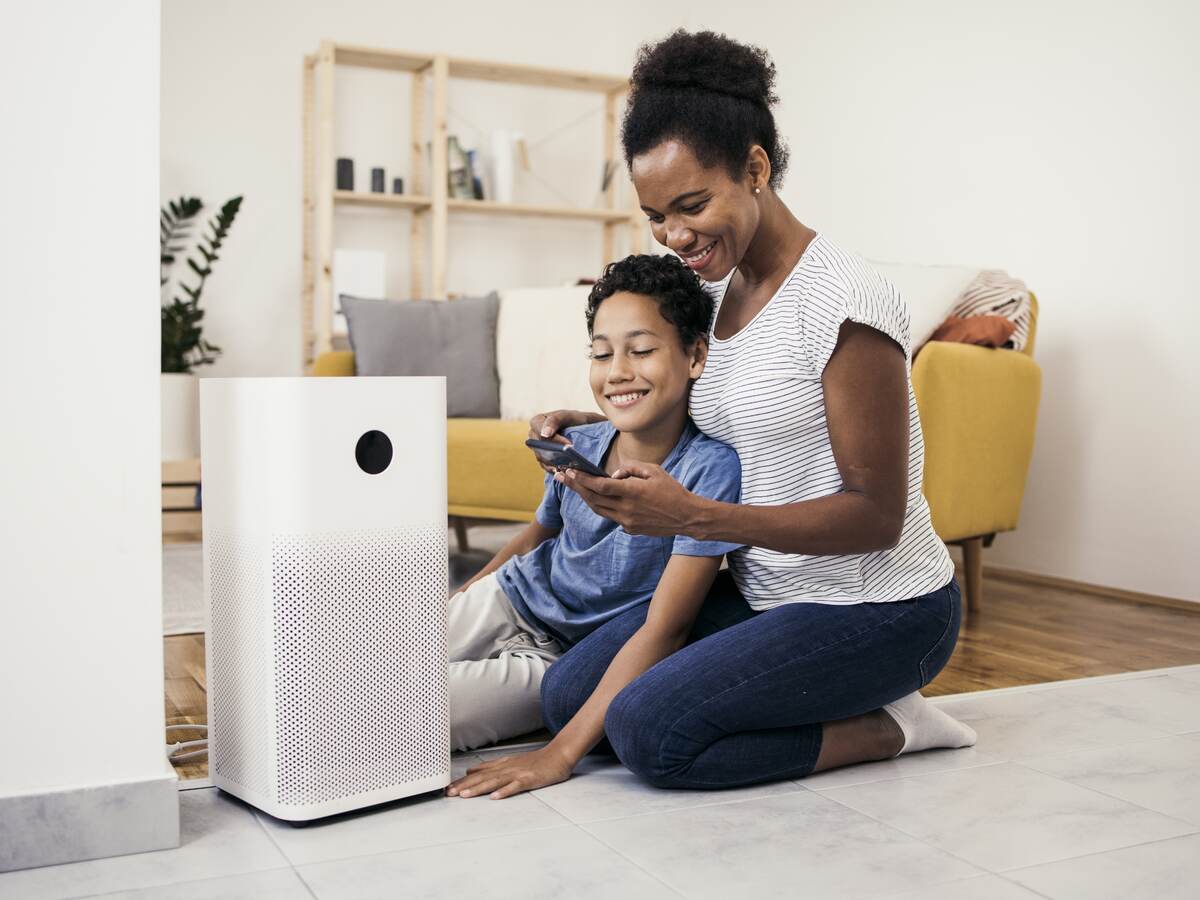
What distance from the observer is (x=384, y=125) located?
5062 mm

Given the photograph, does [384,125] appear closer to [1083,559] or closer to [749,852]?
[1083,559]

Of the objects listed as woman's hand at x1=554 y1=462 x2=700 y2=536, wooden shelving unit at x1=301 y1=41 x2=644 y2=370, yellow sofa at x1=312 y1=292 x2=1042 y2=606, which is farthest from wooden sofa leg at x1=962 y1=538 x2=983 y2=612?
wooden shelving unit at x1=301 y1=41 x2=644 y2=370

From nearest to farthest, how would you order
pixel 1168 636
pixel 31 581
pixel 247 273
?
pixel 31 581, pixel 1168 636, pixel 247 273

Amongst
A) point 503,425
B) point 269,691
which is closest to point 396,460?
point 269,691

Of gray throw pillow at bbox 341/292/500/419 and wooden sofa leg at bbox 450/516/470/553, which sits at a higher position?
gray throw pillow at bbox 341/292/500/419

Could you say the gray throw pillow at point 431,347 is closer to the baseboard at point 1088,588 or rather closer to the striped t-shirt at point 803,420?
the baseboard at point 1088,588

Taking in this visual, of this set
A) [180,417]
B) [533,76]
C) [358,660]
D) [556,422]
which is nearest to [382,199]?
[533,76]

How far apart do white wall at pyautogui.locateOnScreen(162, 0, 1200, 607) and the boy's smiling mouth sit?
193 centimetres

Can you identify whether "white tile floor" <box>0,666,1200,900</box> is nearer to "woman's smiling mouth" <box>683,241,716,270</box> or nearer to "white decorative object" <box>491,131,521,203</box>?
"woman's smiling mouth" <box>683,241,716,270</box>

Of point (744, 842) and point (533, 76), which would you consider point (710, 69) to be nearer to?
point (744, 842)

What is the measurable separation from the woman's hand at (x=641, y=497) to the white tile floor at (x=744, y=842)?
345 mm

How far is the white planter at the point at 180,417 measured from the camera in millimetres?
4480

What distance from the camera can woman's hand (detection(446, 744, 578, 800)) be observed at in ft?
4.91

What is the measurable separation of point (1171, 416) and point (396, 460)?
2322mm
